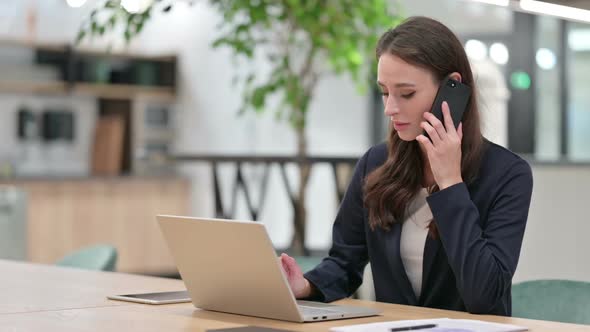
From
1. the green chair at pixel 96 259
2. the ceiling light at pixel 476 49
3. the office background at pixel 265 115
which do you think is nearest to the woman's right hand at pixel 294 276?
the green chair at pixel 96 259

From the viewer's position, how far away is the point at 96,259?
3.53 metres

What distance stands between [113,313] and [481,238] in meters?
0.81

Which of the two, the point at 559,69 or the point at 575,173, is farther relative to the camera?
the point at 559,69

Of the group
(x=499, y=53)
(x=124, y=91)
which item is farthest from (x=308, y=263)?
(x=124, y=91)

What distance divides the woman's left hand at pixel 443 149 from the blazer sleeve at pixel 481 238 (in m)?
0.03

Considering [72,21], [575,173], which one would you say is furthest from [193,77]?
[575,173]

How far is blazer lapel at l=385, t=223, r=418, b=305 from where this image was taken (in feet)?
8.05

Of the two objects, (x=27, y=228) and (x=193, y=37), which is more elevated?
(x=193, y=37)

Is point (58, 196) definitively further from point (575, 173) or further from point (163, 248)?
point (575, 173)

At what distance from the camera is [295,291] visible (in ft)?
7.87

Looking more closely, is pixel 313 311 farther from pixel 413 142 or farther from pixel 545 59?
pixel 545 59

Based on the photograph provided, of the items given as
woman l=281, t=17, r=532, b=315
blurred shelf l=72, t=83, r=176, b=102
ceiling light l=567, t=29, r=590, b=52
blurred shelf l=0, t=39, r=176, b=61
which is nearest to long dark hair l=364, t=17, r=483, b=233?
woman l=281, t=17, r=532, b=315

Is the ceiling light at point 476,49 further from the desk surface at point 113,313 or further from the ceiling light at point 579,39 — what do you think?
the desk surface at point 113,313

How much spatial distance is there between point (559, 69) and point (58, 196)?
13.6 feet
